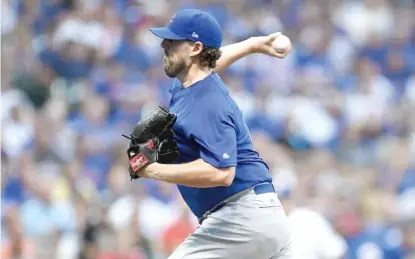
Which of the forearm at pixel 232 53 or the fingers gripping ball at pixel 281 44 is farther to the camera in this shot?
the forearm at pixel 232 53

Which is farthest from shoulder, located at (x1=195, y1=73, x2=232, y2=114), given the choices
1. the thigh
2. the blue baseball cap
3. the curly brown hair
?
the thigh

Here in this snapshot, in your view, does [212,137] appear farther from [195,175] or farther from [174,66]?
[174,66]

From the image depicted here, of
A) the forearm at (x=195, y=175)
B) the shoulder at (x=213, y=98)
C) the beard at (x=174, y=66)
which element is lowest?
the forearm at (x=195, y=175)

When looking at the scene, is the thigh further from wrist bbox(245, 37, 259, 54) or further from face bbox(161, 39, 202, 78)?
wrist bbox(245, 37, 259, 54)

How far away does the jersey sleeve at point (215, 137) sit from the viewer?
5081 millimetres

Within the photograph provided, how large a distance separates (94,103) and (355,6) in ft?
18.2

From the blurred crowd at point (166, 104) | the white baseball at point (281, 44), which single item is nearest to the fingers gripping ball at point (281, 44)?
the white baseball at point (281, 44)

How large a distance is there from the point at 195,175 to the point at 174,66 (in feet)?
2.10

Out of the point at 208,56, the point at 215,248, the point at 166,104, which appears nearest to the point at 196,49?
the point at 208,56

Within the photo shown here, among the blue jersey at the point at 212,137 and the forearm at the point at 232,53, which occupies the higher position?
the forearm at the point at 232,53

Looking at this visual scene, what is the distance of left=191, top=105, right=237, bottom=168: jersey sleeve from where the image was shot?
16.7 ft

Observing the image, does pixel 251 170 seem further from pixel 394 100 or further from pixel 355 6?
pixel 355 6

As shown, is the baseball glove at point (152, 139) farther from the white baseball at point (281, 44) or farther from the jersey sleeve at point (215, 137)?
the white baseball at point (281, 44)

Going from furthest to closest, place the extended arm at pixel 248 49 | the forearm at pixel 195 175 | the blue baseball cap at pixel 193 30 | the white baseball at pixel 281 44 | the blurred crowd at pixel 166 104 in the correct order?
the blurred crowd at pixel 166 104 → the extended arm at pixel 248 49 → the white baseball at pixel 281 44 → the blue baseball cap at pixel 193 30 → the forearm at pixel 195 175
